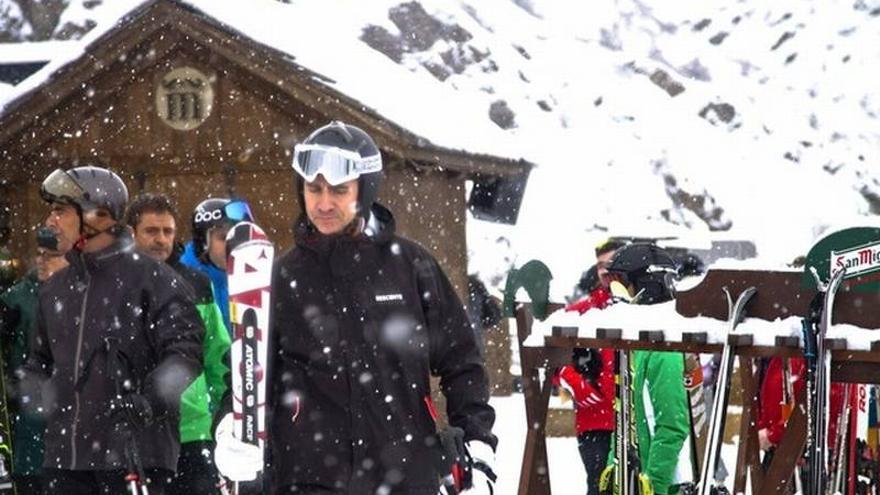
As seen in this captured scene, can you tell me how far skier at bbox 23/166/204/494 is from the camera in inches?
231

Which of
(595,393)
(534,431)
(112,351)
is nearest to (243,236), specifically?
(112,351)

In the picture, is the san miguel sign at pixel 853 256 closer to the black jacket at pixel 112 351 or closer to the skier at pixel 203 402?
the black jacket at pixel 112 351

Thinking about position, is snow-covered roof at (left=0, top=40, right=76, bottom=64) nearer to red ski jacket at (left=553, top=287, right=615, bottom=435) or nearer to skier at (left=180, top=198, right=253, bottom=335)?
skier at (left=180, top=198, right=253, bottom=335)

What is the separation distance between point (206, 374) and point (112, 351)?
1.27 m

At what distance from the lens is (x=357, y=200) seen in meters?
5.09

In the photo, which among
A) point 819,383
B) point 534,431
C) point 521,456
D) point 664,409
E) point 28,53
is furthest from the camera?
point 28,53

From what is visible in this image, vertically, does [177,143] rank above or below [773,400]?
above

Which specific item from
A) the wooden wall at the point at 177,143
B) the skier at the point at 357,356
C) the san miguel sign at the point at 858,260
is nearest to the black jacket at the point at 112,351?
the skier at the point at 357,356

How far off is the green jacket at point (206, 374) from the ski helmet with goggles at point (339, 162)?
1848mm

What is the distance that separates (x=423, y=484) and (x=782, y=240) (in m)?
80.0

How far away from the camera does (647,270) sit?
7152 mm

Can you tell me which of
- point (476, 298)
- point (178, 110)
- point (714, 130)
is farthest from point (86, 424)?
point (714, 130)

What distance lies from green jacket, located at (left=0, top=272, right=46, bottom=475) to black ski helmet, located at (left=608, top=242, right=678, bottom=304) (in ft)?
8.77

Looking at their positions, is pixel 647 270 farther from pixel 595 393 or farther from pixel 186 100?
pixel 186 100
